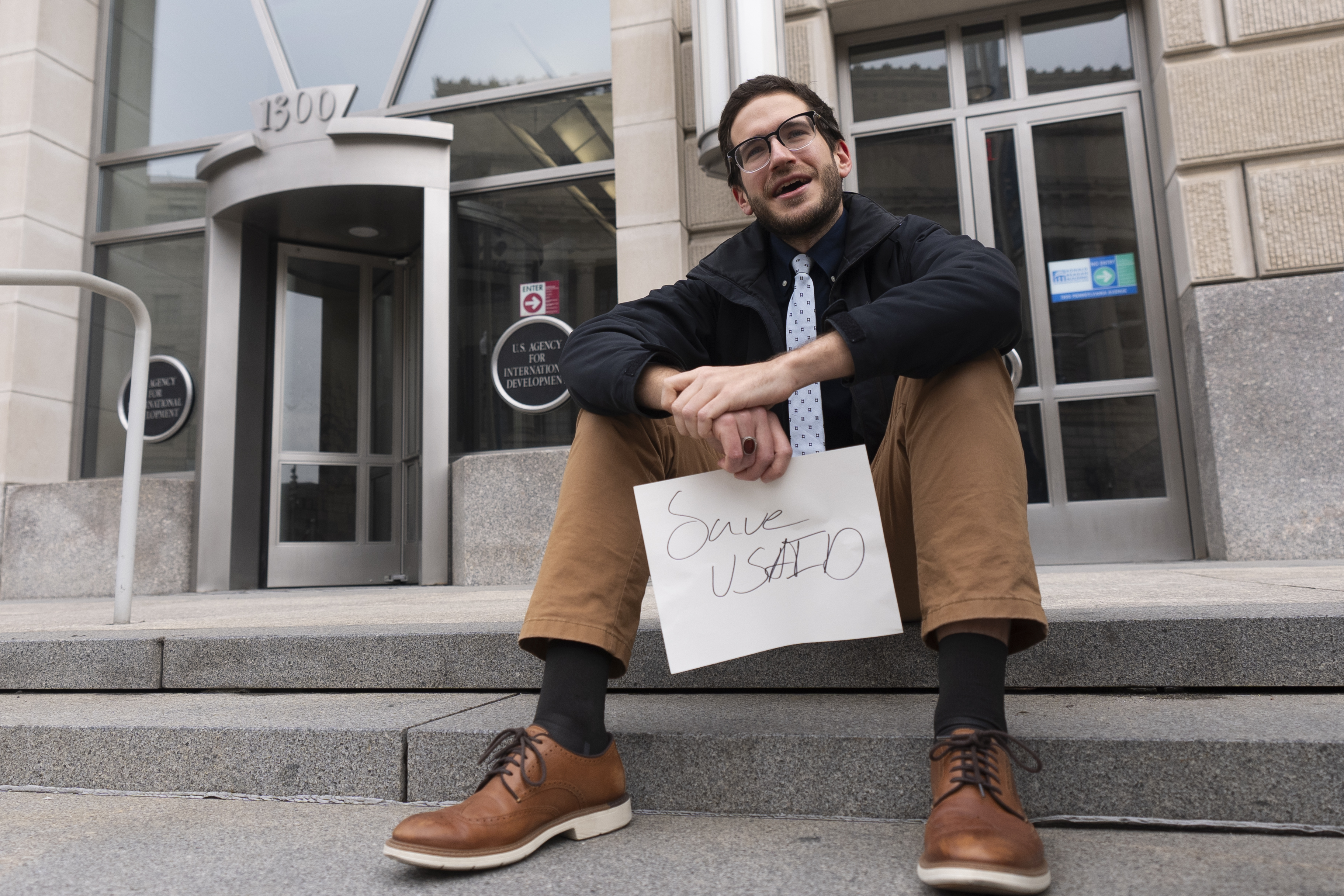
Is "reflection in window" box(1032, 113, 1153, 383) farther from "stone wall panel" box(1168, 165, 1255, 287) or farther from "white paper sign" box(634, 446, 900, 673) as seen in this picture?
"white paper sign" box(634, 446, 900, 673)

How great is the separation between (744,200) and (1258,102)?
3.76m

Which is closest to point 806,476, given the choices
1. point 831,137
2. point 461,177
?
point 831,137

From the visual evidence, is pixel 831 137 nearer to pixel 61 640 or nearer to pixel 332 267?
pixel 61 640

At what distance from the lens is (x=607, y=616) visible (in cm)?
149

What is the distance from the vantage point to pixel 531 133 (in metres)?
6.04

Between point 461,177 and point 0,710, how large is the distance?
4538 millimetres

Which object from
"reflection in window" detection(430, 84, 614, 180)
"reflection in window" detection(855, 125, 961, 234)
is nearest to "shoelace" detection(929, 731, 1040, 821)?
"reflection in window" detection(855, 125, 961, 234)

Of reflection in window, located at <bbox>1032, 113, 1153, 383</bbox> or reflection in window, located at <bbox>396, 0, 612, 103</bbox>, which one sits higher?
reflection in window, located at <bbox>396, 0, 612, 103</bbox>

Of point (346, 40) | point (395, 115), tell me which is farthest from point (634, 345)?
point (346, 40)

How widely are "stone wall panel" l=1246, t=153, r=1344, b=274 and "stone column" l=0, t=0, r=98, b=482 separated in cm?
721

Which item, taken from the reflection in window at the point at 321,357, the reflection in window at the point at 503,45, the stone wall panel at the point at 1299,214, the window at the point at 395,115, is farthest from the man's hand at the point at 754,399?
the reflection in window at the point at 321,357

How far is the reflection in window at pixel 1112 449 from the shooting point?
15.5 feet

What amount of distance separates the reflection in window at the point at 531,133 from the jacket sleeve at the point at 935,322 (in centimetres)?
466

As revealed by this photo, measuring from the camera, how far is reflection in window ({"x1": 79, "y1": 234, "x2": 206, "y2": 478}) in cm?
628
